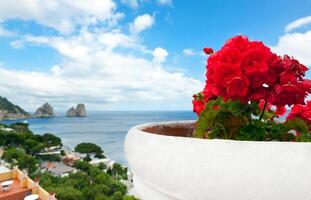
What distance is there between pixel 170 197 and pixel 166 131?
0.76 ft

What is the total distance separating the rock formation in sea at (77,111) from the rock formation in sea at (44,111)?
532 centimetres

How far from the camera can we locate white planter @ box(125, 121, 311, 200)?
299 mm

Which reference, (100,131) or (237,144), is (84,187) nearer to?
(237,144)

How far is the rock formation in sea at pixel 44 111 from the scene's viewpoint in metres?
63.3

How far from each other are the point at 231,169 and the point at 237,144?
30 millimetres

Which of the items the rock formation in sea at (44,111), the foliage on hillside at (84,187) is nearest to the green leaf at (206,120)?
the foliage on hillside at (84,187)

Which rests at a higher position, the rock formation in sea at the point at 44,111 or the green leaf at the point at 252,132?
the rock formation in sea at the point at 44,111

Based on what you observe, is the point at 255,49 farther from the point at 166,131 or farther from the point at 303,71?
the point at 166,131

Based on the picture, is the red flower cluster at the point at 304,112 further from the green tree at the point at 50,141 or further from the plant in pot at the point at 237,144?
the green tree at the point at 50,141

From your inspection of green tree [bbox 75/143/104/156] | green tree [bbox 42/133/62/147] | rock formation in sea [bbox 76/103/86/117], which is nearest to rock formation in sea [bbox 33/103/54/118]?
rock formation in sea [bbox 76/103/86/117]

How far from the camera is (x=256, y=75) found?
393mm

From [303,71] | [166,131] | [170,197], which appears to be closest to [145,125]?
[166,131]

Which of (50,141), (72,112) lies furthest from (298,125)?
(72,112)

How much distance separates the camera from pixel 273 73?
41 centimetres
